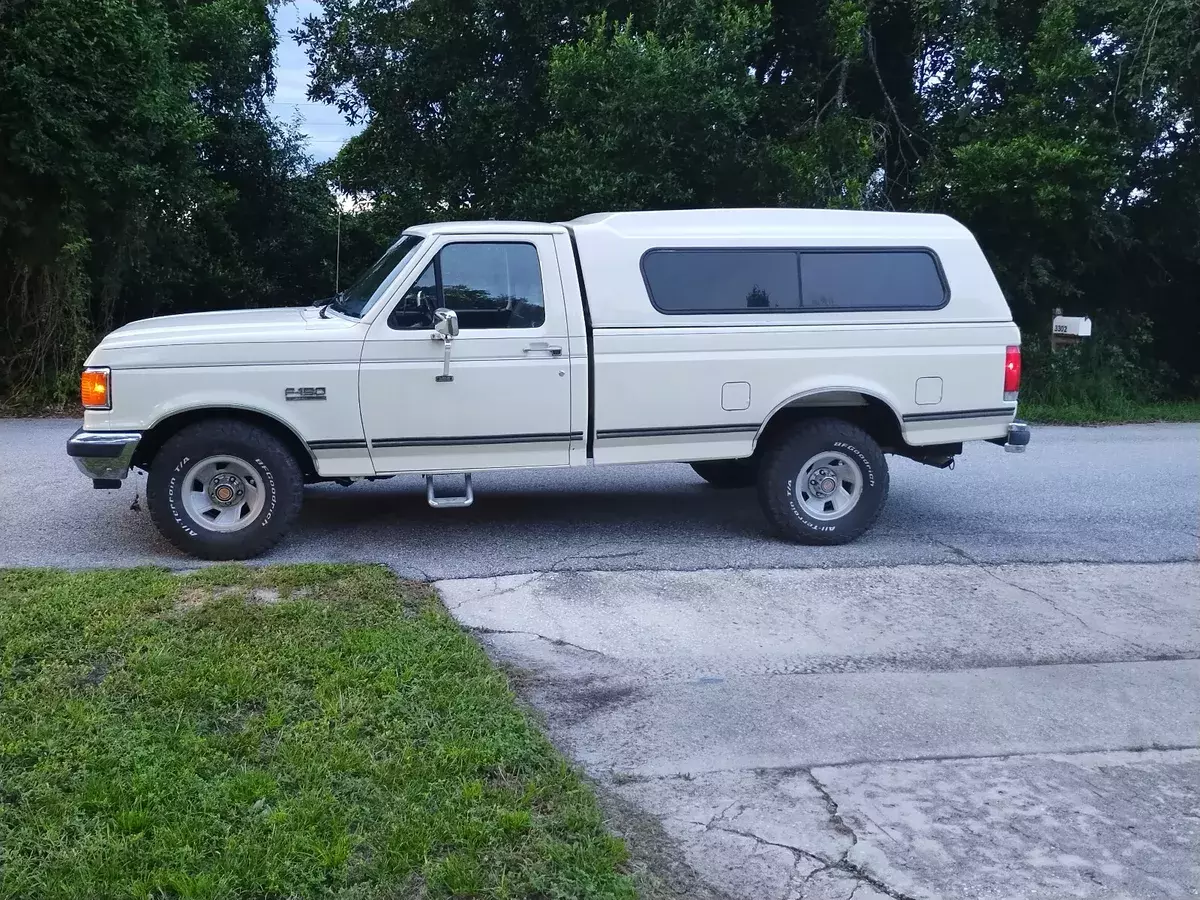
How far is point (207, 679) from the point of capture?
16.2ft

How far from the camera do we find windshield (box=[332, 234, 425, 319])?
7254mm

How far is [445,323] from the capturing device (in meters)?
6.95

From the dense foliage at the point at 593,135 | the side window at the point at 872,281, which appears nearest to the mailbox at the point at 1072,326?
the dense foliage at the point at 593,135

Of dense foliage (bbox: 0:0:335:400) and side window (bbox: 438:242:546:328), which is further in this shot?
dense foliage (bbox: 0:0:335:400)

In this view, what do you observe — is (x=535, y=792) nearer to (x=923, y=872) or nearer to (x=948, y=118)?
(x=923, y=872)

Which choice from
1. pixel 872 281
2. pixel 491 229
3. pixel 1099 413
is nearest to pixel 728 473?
pixel 872 281

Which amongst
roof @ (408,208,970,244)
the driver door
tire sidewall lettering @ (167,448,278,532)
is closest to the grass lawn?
tire sidewall lettering @ (167,448,278,532)

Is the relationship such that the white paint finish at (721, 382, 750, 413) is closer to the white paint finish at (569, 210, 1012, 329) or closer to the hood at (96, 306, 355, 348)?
the white paint finish at (569, 210, 1012, 329)

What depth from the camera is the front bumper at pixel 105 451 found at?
679cm

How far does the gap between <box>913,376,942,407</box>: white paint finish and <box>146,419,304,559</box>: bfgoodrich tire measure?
4.04m

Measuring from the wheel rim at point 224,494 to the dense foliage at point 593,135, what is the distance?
7.03 m

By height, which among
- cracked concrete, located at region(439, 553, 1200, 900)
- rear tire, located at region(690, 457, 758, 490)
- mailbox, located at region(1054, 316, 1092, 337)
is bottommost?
cracked concrete, located at region(439, 553, 1200, 900)

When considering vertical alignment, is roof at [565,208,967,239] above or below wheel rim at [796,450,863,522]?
above

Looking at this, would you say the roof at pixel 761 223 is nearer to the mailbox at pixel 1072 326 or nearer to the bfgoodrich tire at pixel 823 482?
the bfgoodrich tire at pixel 823 482
